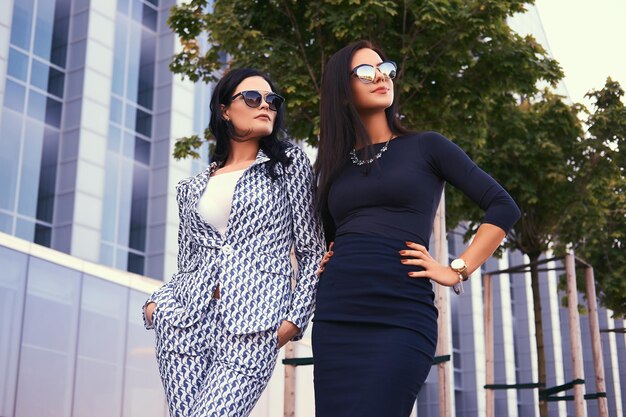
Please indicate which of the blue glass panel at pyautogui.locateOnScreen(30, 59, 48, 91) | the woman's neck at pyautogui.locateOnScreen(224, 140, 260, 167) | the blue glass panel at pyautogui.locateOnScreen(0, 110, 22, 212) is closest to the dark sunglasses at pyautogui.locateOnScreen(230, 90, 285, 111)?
the woman's neck at pyautogui.locateOnScreen(224, 140, 260, 167)

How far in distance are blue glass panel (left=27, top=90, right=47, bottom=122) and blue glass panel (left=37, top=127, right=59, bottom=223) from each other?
0.37 meters

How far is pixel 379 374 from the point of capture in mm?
3285

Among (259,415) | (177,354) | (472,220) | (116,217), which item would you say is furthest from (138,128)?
(177,354)

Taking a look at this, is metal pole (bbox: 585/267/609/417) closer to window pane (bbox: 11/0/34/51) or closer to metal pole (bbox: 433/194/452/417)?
metal pole (bbox: 433/194/452/417)

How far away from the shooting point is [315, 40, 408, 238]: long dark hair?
12.7 feet

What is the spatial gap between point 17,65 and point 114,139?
3424 mm

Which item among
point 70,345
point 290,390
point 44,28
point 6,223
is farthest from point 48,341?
point 44,28

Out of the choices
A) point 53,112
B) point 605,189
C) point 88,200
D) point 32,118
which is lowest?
point 605,189

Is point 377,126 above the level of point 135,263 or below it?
below

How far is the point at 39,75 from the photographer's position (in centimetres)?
2264

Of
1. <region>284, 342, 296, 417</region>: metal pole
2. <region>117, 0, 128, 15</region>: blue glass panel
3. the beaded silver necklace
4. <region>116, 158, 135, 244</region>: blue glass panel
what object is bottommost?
<region>284, 342, 296, 417</region>: metal pole

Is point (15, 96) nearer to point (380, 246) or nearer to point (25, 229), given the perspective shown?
point (25, 229)

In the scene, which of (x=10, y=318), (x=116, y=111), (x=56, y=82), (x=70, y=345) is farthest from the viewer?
(x=116, y=111)

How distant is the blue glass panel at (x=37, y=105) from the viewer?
73.0 feet
